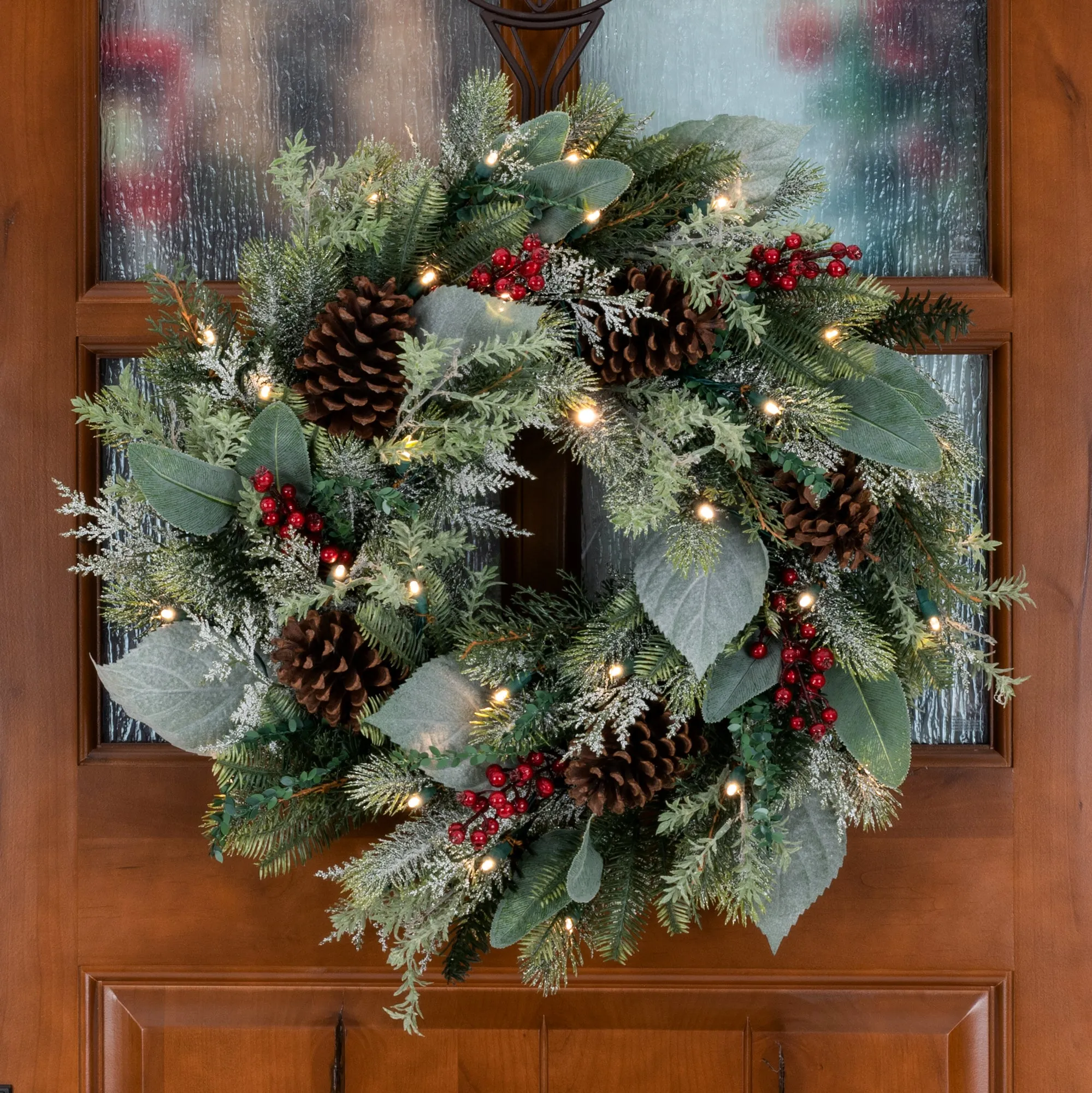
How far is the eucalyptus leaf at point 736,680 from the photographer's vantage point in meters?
0.67

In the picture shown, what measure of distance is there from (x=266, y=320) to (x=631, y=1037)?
0.81 m

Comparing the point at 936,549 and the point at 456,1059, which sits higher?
the point at 936,549

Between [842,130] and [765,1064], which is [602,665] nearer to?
[765,1064]

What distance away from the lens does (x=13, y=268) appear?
86cm

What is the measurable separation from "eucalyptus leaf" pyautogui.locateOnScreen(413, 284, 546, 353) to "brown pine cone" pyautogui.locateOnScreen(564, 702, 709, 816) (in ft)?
1.09

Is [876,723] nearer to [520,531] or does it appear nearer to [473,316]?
[520,531]

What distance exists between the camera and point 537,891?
2.27 feet

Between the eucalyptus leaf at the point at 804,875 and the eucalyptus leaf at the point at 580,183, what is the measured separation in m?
0.54

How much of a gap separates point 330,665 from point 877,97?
82cm

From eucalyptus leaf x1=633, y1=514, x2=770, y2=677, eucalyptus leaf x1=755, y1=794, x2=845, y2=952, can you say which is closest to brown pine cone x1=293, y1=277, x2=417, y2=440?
eucalyptus leaf x1=633, y1=514, x2=770, y2=677

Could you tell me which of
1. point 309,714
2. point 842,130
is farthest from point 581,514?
point 842,130

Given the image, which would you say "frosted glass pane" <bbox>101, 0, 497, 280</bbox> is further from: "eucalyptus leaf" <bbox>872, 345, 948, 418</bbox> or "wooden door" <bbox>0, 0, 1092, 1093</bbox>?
"eucalyptus leaf" <bbox>872, 345, 948, 418</bbox>

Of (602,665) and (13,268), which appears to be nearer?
(602,665)

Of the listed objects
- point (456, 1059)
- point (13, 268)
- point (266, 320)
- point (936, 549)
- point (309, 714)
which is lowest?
point (456, 1059)
